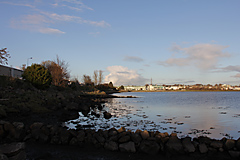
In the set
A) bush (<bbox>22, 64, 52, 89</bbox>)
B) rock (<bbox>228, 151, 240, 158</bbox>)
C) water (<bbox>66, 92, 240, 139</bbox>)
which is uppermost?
bush (<bbox>22, 64, 52, 89</bbox>)

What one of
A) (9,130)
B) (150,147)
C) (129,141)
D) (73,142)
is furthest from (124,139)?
(9,130)

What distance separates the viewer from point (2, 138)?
917 cm

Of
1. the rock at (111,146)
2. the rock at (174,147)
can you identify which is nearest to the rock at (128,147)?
the rock at (111,146)

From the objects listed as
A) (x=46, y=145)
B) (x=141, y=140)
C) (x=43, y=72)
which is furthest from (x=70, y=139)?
(x=43, y=72)

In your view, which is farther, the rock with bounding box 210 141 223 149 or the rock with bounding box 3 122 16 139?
the rock with bounding box 3 122 16 139

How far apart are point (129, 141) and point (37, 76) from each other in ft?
110

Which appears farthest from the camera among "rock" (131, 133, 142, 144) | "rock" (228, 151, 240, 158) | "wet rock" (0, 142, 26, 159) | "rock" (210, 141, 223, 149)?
"rock" (131, 133, 142, 144)

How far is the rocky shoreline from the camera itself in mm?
7695

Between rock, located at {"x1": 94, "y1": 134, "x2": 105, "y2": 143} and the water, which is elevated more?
rock, located at {"x1": 94, "y1": 134, "x2": 105, "y2": 143}

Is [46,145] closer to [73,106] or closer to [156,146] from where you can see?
[156,146]

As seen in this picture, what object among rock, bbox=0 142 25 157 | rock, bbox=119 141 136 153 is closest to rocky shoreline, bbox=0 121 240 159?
rock, bbox=119 141 136 153

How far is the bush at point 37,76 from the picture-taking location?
36.0 metres

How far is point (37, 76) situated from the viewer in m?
36.6

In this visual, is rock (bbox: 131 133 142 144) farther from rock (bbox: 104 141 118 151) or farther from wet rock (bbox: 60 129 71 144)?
wet rock (bbox: 60 129 71 144)
